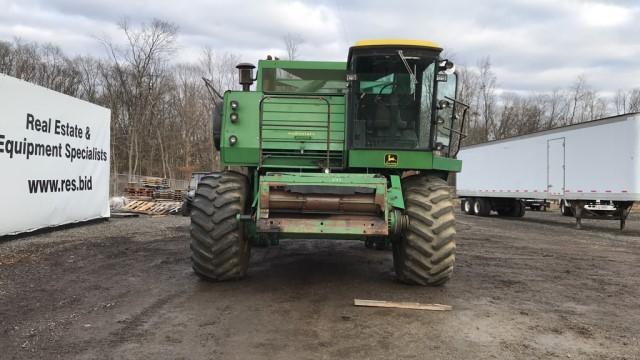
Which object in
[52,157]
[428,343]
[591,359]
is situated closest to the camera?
[591,359]

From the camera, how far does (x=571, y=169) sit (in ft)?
61.3

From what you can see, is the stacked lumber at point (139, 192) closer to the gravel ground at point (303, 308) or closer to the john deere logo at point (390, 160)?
the gravel ground at point (303, 308)

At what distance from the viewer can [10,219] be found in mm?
11664

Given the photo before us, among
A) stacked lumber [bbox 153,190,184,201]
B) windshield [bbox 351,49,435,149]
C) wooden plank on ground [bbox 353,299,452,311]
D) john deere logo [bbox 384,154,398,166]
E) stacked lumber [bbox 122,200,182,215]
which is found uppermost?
windshield [bbox 351,49,435,149]

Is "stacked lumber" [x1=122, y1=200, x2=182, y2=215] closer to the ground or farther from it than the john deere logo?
closer to the ground

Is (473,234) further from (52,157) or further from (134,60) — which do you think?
(134,60)

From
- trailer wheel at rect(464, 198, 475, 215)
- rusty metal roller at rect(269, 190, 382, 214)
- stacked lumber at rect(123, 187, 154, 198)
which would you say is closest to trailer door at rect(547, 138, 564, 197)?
trailer wheel at rect(464, 198, 475, 215)

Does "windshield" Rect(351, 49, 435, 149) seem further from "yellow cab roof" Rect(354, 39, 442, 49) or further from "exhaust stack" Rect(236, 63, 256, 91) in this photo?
"exhaust stack" Rect(236, 63, 256, 91)

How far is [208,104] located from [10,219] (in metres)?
41.3

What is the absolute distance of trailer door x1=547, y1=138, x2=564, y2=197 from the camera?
19359mm

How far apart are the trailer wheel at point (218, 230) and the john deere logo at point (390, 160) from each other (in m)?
1.97

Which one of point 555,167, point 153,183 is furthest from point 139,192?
point 555,167

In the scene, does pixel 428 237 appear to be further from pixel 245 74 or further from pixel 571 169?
pixel 571 169

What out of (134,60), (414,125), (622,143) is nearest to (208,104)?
(134,60)
